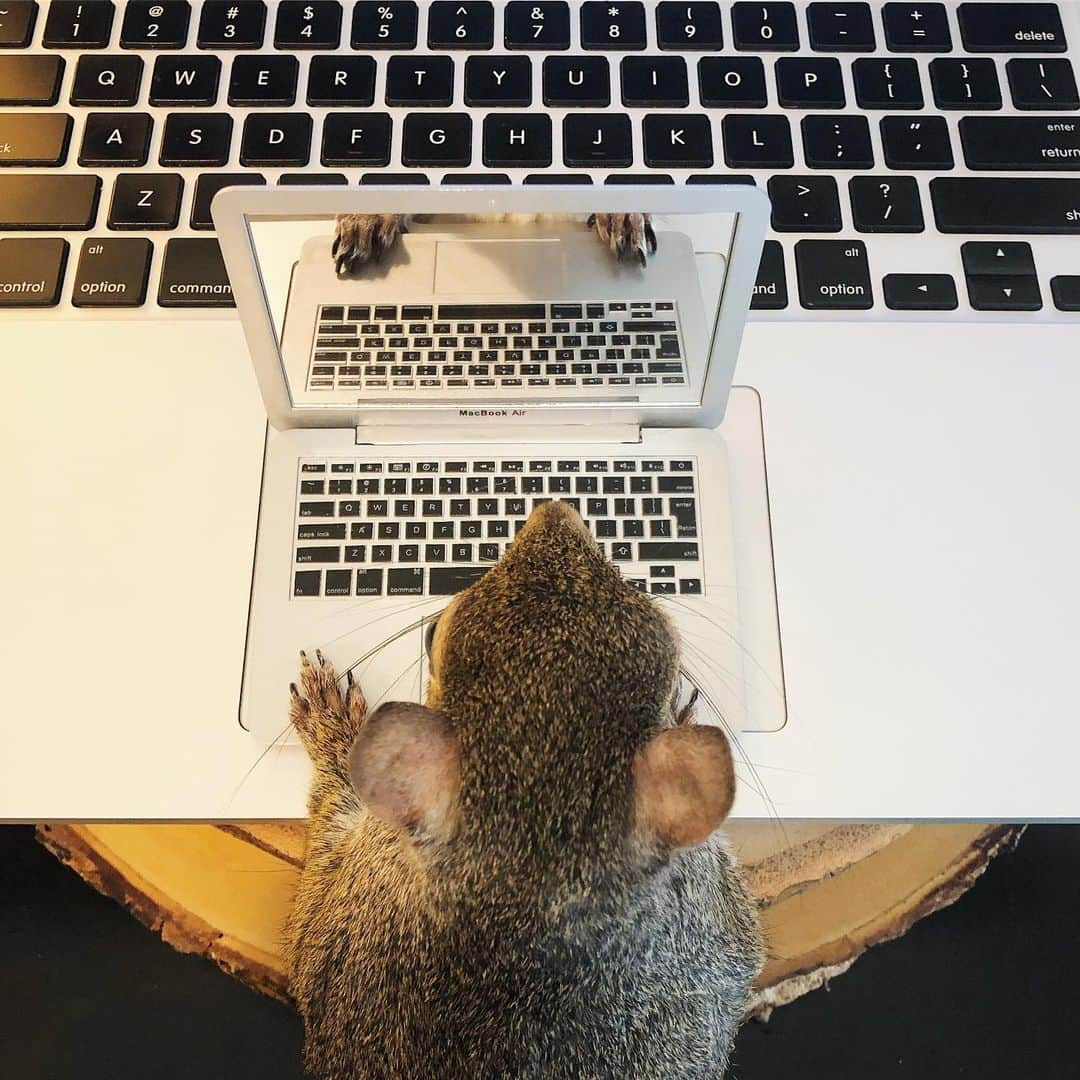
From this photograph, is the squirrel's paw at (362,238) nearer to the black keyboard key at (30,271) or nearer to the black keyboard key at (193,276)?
the black keyboard key at (193,276)

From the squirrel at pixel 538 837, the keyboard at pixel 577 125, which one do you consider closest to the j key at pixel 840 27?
the keyboard at pixel 577 125

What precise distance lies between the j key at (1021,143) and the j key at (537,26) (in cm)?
41

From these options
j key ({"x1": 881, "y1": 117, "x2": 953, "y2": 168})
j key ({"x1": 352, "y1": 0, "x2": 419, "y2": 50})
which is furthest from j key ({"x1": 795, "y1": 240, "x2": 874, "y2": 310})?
j key ({"x1": 352, "y1": 0, "x2": 419, "y2": 50})

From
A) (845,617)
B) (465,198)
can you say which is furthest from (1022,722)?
(465,198)

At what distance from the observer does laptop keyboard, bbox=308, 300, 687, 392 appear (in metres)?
0.86

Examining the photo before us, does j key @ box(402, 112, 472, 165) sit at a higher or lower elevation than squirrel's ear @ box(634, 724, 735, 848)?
higher

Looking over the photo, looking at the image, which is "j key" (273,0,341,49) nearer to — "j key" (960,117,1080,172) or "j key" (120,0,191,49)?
"j key" (120,0,191,49)

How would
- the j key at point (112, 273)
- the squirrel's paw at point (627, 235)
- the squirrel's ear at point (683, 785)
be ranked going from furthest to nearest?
the j key at point (112, 273)
the squirrel's paw at point (627, 235)
the squirrel's ear at point (683, 785)

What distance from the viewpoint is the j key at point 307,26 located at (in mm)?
965

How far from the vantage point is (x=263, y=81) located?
0.95 m

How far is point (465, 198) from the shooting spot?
0.64 meters

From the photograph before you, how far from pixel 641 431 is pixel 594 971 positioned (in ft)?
1.53

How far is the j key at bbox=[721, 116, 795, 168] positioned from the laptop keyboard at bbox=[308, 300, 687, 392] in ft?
0.71

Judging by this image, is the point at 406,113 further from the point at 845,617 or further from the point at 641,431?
the point at 845,617
